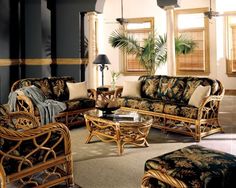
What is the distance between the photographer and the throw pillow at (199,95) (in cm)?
472

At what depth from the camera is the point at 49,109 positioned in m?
5.03

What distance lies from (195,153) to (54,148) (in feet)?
4.32

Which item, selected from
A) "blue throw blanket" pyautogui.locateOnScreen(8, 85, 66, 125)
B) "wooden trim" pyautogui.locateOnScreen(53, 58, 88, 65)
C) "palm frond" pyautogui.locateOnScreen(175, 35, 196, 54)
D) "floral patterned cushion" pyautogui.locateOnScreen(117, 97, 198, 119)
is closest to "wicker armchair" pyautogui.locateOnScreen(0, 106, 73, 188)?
"blue throw blanket" pyautogui.locateOnScreen(8, 85, 66, 125)

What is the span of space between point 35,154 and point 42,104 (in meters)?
2.35

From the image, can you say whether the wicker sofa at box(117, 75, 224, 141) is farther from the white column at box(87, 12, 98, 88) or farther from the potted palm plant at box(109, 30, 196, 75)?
the white column at box(87, 12, 98, 88)

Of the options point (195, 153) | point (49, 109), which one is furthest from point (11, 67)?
point (195, 153)

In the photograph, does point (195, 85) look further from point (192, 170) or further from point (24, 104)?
point (192, 170)

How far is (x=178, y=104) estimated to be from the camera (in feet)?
16.2

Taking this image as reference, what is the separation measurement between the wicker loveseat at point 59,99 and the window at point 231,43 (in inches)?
213

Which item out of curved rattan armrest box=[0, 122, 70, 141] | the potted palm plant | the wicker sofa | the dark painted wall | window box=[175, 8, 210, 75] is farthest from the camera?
window box=[175, 8, 210, 75]

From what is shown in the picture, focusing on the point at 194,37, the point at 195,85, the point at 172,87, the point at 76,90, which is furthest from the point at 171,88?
the point at 194,37

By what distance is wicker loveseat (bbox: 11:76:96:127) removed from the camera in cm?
518

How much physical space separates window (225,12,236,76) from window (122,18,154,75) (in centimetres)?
262

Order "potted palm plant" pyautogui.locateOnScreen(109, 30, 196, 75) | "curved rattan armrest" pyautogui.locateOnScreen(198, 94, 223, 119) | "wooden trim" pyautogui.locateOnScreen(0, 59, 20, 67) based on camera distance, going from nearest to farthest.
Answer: "curved rattan armrest" pyautogui.locateOnScreen(198, 94, 223, 119)
"wooden trim" pyautogui.locateOnScreen(0, 59, 20, 67)
"potted palm plant" pyautogui.locateOnScreen(109, 30, 196, 75)
